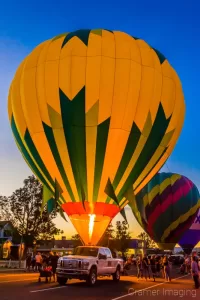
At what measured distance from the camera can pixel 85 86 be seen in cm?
2620

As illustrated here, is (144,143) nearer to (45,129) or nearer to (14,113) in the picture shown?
(45,129)

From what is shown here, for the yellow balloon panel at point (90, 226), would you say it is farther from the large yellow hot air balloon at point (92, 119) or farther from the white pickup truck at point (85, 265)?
the white pickup truck at point (85, 265)

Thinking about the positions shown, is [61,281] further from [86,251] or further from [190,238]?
[190,238]

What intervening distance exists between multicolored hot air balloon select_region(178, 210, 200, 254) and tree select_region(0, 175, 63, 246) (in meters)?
22.6

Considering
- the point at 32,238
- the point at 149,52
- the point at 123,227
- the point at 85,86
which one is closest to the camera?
the point at 85,86

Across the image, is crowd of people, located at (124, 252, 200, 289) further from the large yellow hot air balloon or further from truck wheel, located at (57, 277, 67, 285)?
truck wheel, located at (57, 277, 67, 285)

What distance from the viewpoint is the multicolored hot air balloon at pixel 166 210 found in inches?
Answer: 1997

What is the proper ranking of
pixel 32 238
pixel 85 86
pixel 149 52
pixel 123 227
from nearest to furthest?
pixel 85 86, pixel 149 52, pixel 32 238, pixel 123 227

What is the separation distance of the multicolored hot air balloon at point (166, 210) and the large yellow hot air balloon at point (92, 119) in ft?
75.9

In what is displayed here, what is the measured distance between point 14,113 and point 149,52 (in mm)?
9945

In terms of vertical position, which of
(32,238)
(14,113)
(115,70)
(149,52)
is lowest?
(32,238)

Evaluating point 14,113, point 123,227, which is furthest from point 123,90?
point 123,227

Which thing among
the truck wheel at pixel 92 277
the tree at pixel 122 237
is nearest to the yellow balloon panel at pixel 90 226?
the truck wheel at pixel 92 277

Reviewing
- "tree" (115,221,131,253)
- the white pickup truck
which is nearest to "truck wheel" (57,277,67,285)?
the white pickup truck
